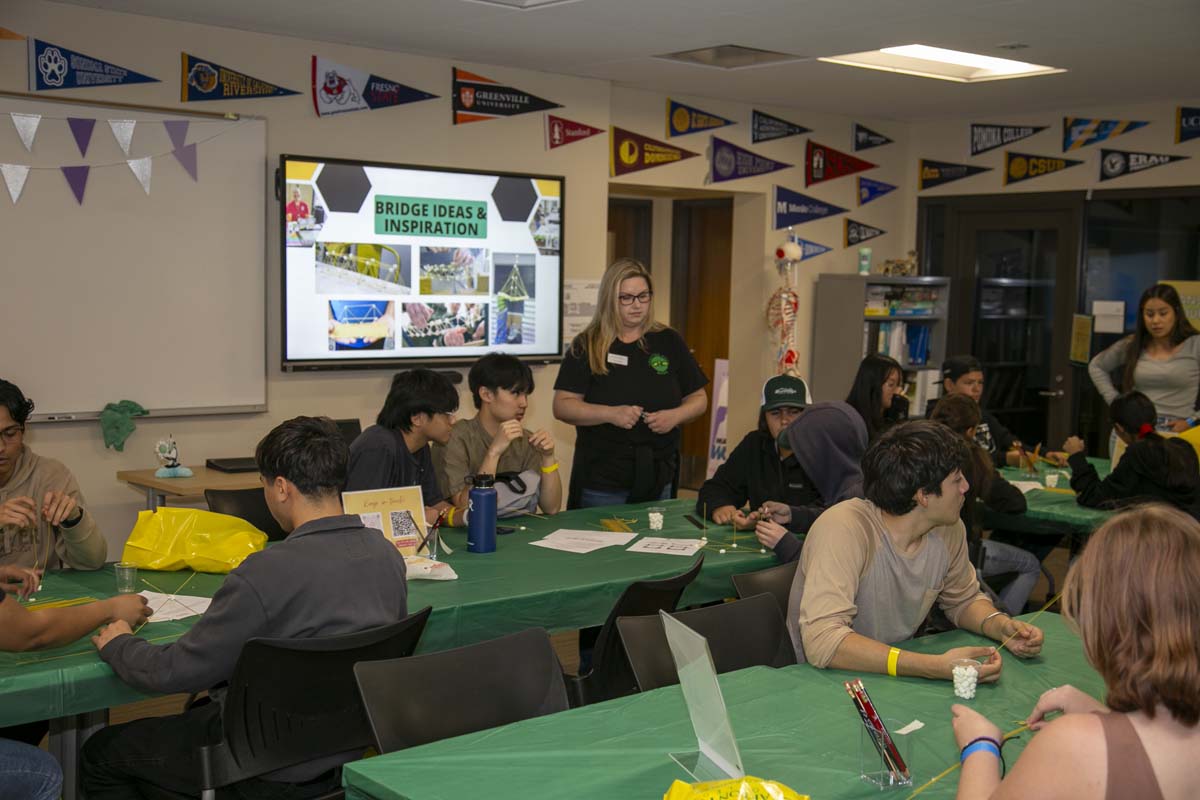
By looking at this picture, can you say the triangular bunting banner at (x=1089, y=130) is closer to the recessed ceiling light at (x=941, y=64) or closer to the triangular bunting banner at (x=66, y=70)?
the recessed ceiling light at (x=941, y=64)

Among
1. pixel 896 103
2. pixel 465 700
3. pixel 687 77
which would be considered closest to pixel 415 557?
pixel 465 700

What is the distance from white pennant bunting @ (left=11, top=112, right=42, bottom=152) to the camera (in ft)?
16.2

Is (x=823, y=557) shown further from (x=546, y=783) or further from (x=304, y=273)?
(x=304, y=273)

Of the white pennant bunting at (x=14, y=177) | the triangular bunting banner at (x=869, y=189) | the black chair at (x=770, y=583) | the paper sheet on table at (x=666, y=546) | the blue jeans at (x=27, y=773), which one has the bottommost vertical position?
the blue jeans at (x=27, y=773)

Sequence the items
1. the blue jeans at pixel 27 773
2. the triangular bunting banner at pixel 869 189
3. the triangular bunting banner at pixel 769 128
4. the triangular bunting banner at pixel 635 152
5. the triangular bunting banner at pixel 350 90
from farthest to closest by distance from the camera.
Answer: the triangular bunting banner at pixel 869 189
the triangular bunting banner at pixel 769 128
the triangular bunting banner at pixel 635 152
the triangular bunting banner at pixel 350 90
the blue jeans at pixel 27 773

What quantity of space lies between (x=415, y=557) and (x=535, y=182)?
143 inches

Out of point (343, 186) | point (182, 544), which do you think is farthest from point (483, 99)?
point (182, 544)

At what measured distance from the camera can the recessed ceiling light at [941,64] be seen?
246 inches

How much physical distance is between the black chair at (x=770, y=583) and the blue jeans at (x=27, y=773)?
169cm

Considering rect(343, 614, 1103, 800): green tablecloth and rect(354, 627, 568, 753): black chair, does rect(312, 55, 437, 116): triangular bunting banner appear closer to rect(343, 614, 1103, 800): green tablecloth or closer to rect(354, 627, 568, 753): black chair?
rect(354, 627, 568, 753): black chair

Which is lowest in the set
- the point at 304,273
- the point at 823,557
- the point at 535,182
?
the point at 823,557

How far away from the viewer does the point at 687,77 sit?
6828mm

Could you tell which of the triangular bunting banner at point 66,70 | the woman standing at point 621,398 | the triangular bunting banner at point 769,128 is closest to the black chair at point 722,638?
the woman standing at point 621,398

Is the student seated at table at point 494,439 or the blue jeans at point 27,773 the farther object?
the student seated at table at point 494,439
